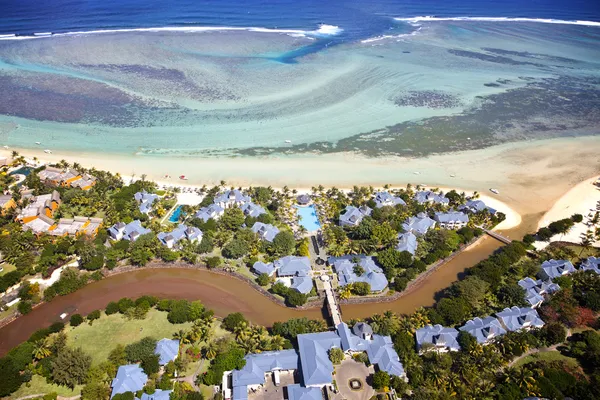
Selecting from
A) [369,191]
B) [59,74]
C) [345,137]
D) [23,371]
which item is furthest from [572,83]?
[59,74]

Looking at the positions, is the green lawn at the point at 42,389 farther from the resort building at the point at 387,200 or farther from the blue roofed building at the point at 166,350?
the resort building at the point at 387,200

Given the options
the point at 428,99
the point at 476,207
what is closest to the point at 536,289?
the point at 476,207

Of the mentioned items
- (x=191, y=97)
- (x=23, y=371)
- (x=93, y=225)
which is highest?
(x=191, y=97)

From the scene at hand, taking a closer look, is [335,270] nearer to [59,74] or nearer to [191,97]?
[191,97]

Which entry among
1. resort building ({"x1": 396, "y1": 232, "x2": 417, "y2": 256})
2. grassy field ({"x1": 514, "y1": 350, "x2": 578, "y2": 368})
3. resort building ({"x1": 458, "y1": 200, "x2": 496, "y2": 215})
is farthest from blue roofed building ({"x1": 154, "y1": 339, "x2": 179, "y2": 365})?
resort building ({"x1": 458, "y1": 200, "x2": 496, "y2": 215})

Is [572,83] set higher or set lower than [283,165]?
higher

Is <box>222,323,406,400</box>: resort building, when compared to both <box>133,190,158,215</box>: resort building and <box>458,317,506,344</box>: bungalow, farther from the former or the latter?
<box>133,190,158,215</box>: resort building
